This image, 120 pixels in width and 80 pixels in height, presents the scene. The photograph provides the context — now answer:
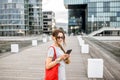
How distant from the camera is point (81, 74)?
14.6 meters

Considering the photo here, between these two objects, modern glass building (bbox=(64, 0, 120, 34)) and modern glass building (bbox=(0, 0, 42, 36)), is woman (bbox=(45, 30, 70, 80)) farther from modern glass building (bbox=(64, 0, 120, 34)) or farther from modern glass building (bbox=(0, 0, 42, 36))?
modern glass building (bbox=(0, 0, 42, 36))

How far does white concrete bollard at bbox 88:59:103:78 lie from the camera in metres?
13.0

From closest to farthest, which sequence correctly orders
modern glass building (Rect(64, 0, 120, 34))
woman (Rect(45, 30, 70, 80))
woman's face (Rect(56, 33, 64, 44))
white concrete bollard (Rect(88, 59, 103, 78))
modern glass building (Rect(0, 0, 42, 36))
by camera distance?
woman (Rect(45, 30, 70, 80)), woman's face (Rect(56, 33, 64, 44)), white concrete bollard (Rect(88, 59, 103, 78)), modern glass building (Rect(64, 0, 120, 34)), modern glass building (Rect(0, 0, 42, 36))

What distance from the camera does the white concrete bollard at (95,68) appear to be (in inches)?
510

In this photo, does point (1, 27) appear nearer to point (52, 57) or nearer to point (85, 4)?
point (85, 4)

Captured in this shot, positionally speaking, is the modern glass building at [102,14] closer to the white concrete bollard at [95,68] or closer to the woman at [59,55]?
the white concrete bollard at [95,68]

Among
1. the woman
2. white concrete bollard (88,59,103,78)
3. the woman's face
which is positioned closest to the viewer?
the woman

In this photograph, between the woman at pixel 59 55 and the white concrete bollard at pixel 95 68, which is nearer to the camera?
the woman at pixel 59 55

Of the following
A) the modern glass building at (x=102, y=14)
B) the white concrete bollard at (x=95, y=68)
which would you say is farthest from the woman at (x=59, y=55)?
the modern glass building at (x=102, y=14)

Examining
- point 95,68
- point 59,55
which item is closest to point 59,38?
point 59,55

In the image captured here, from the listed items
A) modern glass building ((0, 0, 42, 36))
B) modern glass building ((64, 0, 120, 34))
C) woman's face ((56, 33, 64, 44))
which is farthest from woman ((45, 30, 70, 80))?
modern glass building ((0, 0, 42, 36))

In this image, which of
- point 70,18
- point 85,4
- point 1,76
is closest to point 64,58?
point 1,76

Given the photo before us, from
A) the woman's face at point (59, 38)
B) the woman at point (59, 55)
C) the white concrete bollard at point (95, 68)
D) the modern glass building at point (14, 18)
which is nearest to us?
the woman at point (59, 55)

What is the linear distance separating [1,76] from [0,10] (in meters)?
134
